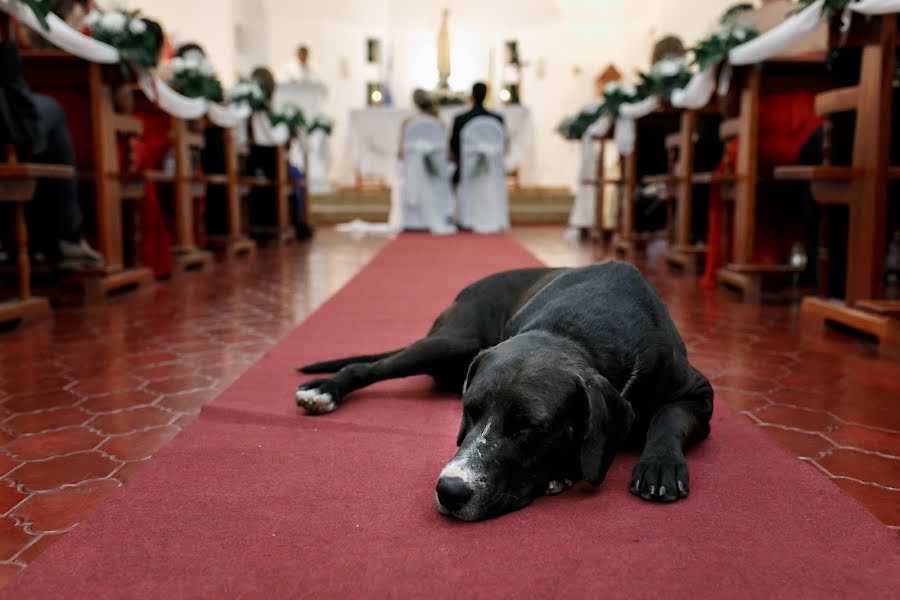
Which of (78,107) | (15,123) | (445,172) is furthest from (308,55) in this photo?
(15,123)

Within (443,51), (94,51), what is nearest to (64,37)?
(94,51)

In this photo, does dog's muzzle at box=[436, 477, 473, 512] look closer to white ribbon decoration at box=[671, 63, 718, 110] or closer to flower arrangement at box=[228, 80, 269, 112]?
white ribbon decoration at box=[671, 63, 718, 110]

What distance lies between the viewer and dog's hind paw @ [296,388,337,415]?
230cm

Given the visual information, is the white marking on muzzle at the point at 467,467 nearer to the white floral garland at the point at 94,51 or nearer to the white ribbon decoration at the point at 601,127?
the white floral garland at the point at 94,51

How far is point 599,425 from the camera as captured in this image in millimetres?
1551

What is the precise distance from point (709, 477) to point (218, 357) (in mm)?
2019

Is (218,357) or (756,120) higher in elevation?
(756,120)

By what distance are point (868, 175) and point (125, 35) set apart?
3.90 m

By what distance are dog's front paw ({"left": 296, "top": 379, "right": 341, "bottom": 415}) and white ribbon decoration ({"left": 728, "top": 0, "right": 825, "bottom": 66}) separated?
2.76 m

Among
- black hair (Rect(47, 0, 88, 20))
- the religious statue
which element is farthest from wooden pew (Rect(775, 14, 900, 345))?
the religious statue

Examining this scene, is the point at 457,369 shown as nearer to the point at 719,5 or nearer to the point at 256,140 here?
the point at 256,140

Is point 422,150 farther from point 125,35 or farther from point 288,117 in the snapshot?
point 125,35

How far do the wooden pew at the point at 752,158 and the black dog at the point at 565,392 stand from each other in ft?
9.89

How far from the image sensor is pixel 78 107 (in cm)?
496
